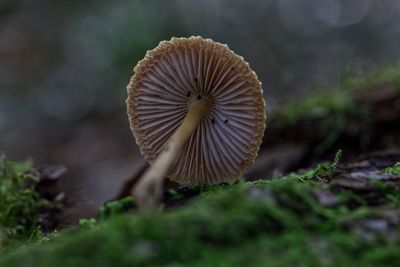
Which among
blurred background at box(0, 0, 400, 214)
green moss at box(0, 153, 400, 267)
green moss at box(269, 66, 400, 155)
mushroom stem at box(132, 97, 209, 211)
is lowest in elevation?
green moss at box(0, 153, 400, 267)

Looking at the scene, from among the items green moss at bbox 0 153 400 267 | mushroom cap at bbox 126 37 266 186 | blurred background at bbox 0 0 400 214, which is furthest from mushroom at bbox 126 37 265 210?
blurred background at bbox 0 0 400 214

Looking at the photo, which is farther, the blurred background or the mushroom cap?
the blurred background

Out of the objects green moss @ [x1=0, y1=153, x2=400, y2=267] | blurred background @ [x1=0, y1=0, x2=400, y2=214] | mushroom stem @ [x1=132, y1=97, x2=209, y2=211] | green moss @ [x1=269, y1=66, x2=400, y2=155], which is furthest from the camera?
blurred background @ [x1=0, y1=0, x2=400, y2=214]

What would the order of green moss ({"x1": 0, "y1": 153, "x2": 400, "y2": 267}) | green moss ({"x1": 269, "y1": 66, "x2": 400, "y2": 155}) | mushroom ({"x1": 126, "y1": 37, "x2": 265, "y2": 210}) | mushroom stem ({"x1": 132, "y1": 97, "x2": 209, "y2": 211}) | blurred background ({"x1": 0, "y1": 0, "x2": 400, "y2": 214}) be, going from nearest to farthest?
green moss ({"x1": 0, "y1": 153, "x2": 400, "y2": 267})
mushroom stem ({"x1": 132, "y1": 97, "x2": 209, "y2": 211})
mushroom ({"x1": 126, "y1": 37, "x2": 265, "y2": 210})
green moss ({"x1": 269, "y1": 66, "x2": 400, "y2": 155})
blurred background ({"x1": 0, "y1": 0, "x2": 400, "y2": 214})

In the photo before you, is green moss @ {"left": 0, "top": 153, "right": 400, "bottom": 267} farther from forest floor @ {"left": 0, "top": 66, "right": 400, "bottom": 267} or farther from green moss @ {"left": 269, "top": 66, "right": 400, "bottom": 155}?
green moss @ {"left": 269, "top": 66, "right": 400, "bottom": 155}

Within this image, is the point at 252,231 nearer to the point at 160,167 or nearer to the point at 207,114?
the point at 160,167

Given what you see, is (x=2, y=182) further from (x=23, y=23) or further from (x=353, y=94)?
(x=23, y=23)

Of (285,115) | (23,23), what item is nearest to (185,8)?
(23,23)
